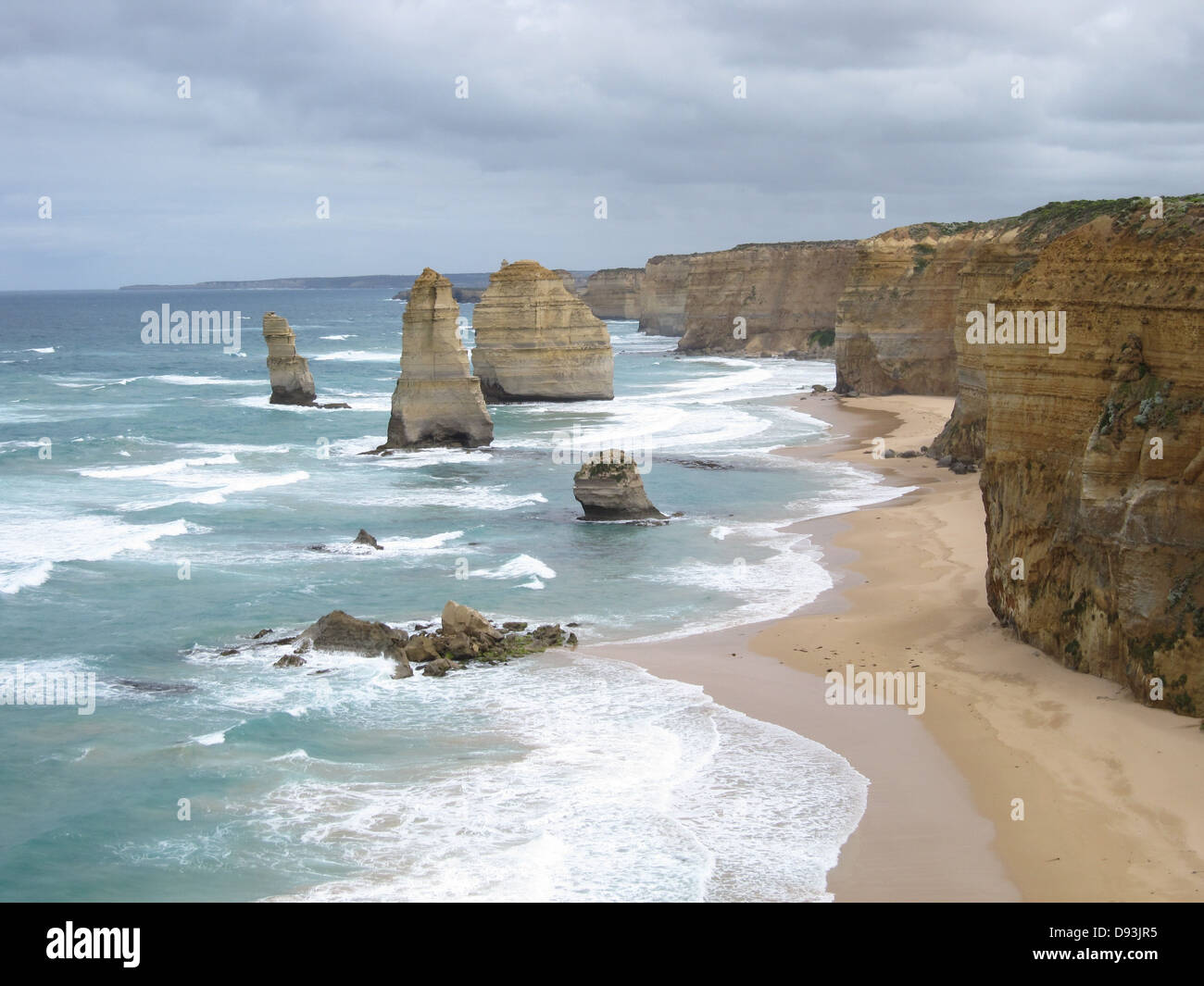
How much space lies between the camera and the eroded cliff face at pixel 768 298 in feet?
293

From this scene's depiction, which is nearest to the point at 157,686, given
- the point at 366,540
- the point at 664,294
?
the point at 366,540

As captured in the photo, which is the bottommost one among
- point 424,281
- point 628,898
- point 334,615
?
point 628,898

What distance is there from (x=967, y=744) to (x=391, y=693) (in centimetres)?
825

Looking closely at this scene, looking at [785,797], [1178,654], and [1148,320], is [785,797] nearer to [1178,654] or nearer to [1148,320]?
[1178,654]

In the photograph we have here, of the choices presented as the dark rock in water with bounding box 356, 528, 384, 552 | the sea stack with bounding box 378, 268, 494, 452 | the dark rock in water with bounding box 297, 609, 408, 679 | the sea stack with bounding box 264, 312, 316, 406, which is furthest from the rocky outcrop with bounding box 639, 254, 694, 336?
the dark rock in water with bounding box 297, 609, 408, 679

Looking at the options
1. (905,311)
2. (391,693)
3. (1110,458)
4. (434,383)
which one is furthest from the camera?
(905,311)

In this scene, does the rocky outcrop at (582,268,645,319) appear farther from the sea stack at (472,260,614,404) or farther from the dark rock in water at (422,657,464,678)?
the dark rock in water at (422,657,464,678)

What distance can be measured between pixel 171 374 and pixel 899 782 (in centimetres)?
7727

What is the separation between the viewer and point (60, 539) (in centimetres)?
2964

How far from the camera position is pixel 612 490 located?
3086cm

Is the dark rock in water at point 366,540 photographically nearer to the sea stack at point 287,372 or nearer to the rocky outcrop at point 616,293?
→ the sea stack at point 287,372

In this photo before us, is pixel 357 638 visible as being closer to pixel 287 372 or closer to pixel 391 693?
pixel 391 693

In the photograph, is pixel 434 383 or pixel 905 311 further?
pixel 905 311

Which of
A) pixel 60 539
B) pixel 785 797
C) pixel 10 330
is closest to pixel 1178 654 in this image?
pixel 785 797
